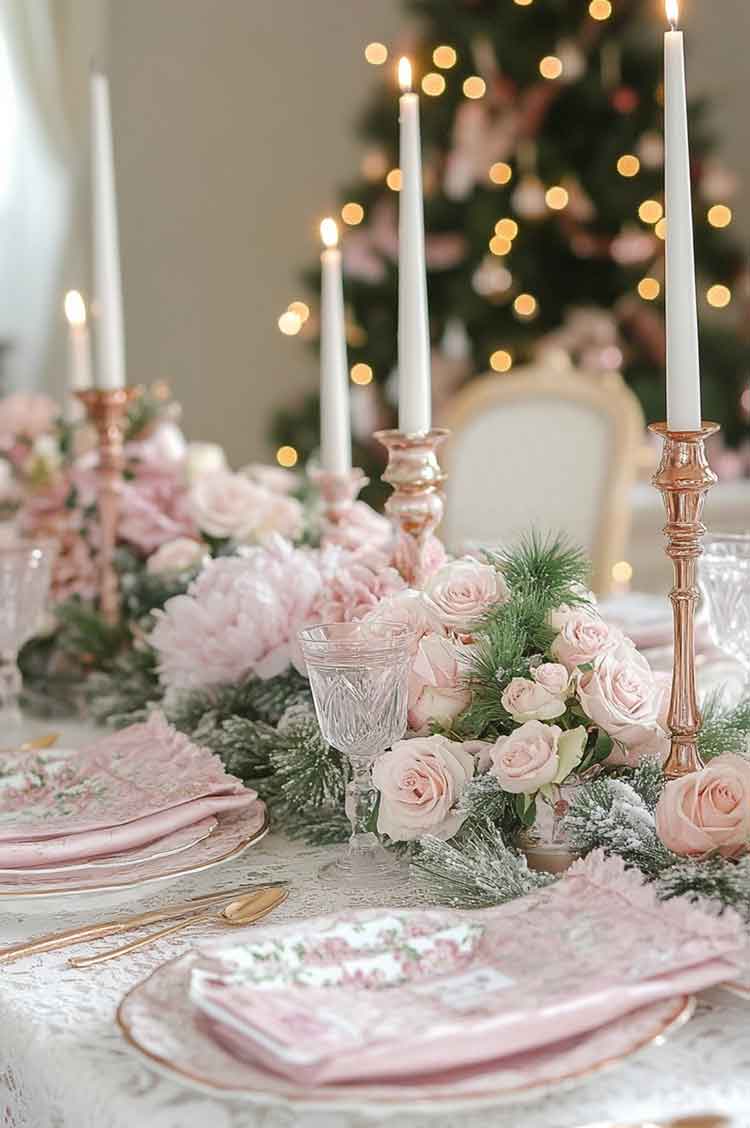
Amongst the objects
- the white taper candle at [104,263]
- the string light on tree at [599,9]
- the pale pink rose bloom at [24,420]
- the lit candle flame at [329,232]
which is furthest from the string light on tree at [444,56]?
the lit candle flame at [329,232]

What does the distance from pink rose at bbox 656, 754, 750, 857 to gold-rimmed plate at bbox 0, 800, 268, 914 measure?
0.99ft

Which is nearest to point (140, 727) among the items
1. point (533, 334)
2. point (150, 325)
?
point (533, 334)

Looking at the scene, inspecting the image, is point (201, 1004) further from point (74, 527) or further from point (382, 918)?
point (74, 527)

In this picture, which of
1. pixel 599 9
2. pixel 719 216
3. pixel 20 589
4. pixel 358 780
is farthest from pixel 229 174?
pixel 358 780

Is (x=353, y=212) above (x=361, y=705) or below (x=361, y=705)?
above

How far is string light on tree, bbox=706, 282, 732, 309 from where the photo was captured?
3967 millimetres

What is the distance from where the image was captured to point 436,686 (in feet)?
3.33

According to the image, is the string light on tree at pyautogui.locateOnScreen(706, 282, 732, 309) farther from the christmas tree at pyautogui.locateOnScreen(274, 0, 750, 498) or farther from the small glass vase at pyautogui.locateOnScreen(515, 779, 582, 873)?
the small glass vase at pyautogui.locateOnScreen(515, 779, 582, 873)

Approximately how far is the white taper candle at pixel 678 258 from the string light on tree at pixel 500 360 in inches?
121

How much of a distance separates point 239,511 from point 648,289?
2597 mm

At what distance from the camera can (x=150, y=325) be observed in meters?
5.07

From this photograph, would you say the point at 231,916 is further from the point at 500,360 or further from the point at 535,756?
the point at 500,360

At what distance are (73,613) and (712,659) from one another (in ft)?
2.24

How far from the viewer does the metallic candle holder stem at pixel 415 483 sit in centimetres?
119
